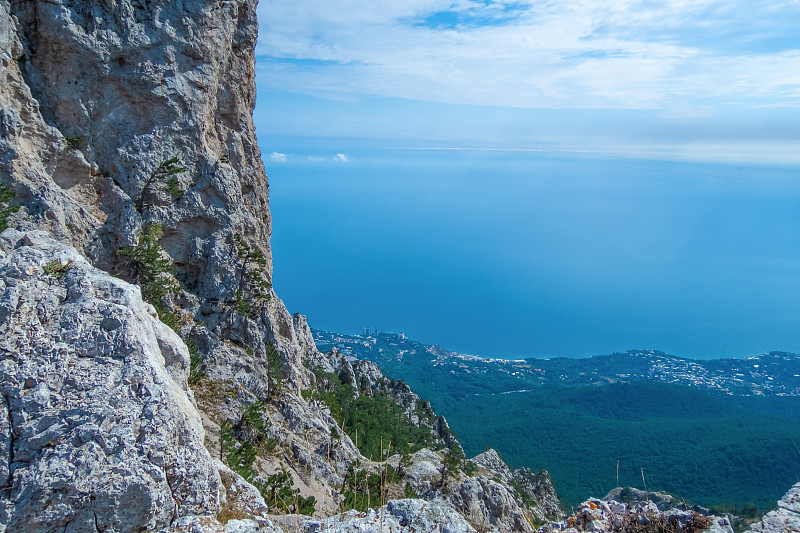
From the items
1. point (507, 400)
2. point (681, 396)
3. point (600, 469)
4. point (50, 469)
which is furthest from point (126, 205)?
point (681, 396)

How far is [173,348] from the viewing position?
8.29 m

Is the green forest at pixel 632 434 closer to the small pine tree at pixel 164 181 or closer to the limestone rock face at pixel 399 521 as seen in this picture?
the limestone rock face at pixel 399 521

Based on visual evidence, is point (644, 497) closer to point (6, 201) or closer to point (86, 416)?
point (86, 416)

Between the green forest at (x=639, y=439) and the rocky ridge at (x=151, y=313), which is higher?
the rocky ridge at (x=151, y=313)

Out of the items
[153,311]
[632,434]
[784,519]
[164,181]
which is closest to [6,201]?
[164,181]

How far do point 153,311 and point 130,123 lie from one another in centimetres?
1110

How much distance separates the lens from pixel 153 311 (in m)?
8.41

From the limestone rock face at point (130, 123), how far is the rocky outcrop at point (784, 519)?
54.9 ft

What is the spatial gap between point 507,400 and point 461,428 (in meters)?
16.4

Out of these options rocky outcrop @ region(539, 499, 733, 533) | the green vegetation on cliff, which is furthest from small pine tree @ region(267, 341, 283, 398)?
rocky outcrop @ region(539, 499, 733, 533)

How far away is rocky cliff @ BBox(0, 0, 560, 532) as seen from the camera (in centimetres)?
573

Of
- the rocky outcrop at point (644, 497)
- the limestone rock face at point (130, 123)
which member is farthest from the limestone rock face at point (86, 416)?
the rocky outcrop at point (644, 497)

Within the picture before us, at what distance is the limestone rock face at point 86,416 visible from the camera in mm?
5395

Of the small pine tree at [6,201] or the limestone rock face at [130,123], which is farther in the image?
the limestone rock face at [130,123]
